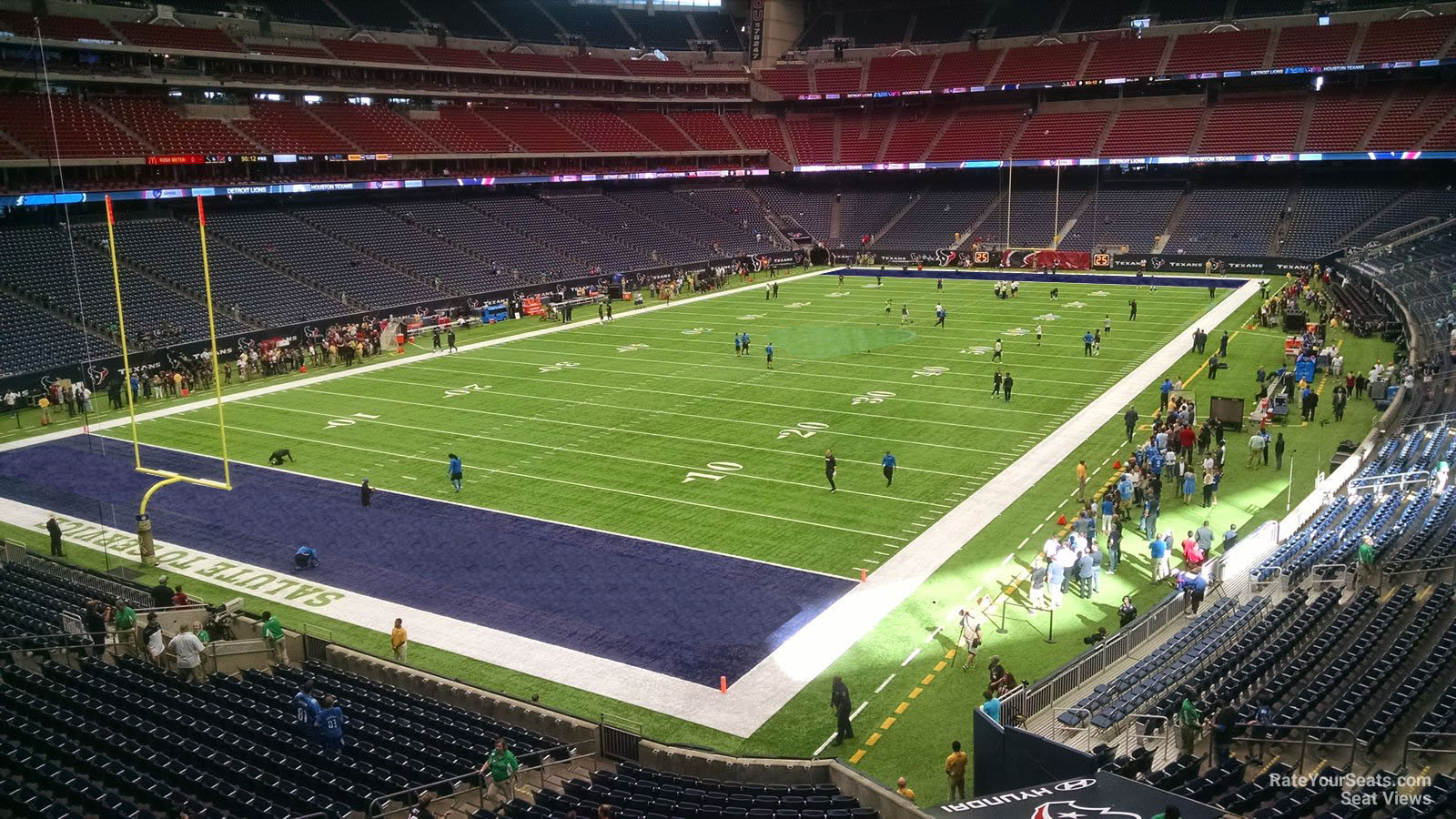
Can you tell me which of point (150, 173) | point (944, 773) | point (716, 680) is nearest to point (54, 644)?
point (716, 680)

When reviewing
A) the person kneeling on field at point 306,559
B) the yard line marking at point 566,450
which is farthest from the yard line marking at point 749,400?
the person kneeling on field at point 306,559

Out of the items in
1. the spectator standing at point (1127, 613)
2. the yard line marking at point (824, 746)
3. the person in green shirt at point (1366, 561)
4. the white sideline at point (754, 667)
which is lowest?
the yard line marking at point (824, 746)

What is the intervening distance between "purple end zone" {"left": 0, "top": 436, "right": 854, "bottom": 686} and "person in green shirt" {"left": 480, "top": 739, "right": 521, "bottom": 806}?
15.5 feet

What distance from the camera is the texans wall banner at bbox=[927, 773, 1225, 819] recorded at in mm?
10180

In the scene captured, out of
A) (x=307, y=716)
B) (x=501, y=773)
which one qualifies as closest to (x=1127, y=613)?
(x=501, y=773)

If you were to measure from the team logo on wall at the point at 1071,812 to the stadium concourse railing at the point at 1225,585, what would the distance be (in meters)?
3.01

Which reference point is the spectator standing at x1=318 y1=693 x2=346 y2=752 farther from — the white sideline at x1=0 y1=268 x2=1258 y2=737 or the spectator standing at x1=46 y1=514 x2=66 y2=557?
the spectator standing at x1=46 y1=514 x2=66 y2=557

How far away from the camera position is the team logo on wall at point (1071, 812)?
10.2m

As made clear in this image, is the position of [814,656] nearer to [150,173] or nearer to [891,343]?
[891,343]

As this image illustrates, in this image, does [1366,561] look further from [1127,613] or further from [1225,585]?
[1127,613]

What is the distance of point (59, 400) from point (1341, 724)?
37.9 meters

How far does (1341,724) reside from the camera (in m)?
12.8

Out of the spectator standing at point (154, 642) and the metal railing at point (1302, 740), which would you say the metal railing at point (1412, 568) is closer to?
the metal railing at point (1302, 740)

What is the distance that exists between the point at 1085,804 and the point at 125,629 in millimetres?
14619
